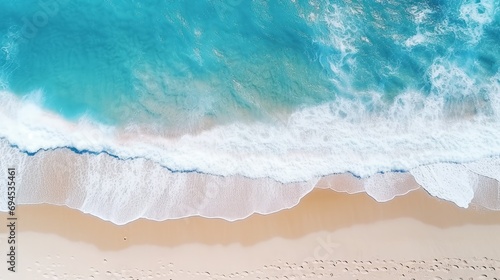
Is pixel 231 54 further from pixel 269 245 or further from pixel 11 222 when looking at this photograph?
pixel 11 222

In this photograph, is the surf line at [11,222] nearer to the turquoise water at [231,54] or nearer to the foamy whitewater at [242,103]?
the foamy whitewater at [242,103]

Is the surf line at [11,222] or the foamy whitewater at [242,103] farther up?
the foamy whitewater at [242,103]

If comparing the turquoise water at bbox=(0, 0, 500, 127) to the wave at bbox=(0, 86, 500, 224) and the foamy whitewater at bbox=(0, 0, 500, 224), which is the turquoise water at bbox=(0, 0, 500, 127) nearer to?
the foamy whitewater at bbox=(0, 0, 500, 224)

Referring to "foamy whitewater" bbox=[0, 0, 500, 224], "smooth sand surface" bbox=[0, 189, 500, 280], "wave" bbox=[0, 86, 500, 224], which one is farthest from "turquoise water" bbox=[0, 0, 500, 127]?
"smooth sand surface" bbox=[0, 189, 500, 280]

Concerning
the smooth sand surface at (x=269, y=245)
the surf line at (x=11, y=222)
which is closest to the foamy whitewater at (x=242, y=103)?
the surf line at (x=11, y=222)

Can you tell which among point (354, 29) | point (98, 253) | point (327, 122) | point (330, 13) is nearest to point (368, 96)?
point (327, 122)

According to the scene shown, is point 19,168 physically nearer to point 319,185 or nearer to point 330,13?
point 319,185
